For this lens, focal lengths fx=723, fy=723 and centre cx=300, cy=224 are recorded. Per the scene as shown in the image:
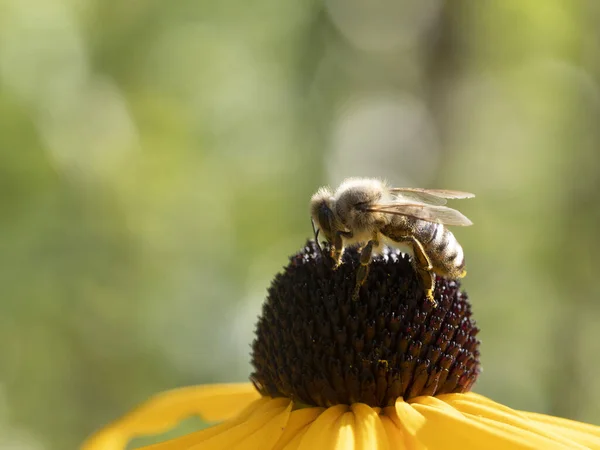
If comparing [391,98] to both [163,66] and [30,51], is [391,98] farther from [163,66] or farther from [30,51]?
[30,51]

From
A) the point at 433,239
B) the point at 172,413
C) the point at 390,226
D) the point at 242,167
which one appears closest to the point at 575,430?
the point at 433,239

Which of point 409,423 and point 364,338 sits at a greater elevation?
point 364,338

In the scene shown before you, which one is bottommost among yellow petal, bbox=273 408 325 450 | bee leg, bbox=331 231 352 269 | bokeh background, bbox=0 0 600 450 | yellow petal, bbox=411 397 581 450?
yellow petal, bbox=411 397 581 450

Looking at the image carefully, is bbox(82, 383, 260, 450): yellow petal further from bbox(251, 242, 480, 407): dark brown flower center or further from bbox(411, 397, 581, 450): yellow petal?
bbox(411, 397, 581, 450): yellow petal

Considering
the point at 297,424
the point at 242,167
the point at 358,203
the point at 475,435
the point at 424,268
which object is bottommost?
the point at 475,435

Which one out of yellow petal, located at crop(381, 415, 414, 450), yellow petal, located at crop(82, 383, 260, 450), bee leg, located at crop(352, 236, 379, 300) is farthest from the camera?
yellow petal, located at crop(82, 383, 260, 450)

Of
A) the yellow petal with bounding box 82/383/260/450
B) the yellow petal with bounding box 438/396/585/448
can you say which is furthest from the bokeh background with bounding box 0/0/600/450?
the yellow petal with bounding box 438/396/585/448

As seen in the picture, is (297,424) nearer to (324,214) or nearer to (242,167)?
(324,214)
